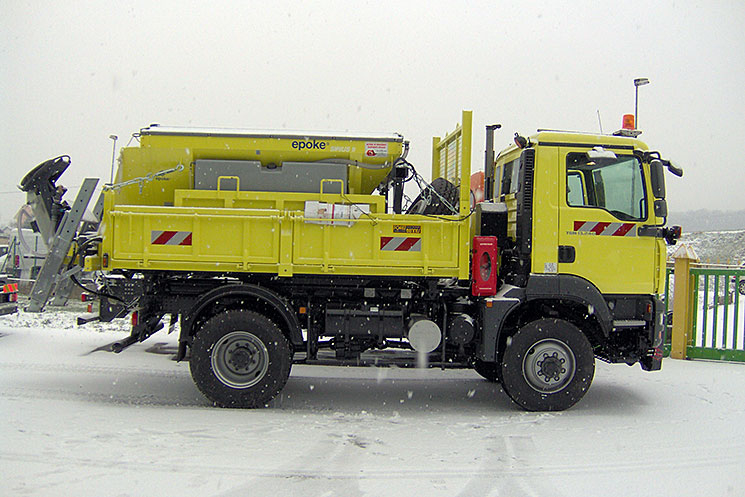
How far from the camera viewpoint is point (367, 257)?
6.06 metres

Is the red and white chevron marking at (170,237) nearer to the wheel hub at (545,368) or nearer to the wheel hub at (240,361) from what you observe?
the wheel hub at (240,361)

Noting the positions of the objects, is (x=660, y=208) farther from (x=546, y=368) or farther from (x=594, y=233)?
(x=546, y=368)

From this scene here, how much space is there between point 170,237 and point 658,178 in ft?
16.7

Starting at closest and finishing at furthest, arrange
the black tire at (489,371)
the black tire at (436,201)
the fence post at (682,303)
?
the black tire at (436,201)
the black tire at (489,371)
the fence post at (682,303)

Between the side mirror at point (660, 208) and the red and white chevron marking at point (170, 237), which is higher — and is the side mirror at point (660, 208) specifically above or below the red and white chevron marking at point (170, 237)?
above

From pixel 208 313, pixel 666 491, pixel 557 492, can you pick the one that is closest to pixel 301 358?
pixel 208 313

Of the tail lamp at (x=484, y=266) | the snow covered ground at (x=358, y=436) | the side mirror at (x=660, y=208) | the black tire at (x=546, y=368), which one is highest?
the side mirror at (x=660, y=208)

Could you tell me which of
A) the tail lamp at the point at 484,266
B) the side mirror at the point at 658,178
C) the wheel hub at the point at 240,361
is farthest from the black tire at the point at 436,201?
the wheel hub at the point at 240,361

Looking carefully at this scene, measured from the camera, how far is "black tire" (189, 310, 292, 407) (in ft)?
19.6

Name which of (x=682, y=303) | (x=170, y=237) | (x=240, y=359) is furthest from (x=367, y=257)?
(x=682, y=303)

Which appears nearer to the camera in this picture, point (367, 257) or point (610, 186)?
point (367, 257)

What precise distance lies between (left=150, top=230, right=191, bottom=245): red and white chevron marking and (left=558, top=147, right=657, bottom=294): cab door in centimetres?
386

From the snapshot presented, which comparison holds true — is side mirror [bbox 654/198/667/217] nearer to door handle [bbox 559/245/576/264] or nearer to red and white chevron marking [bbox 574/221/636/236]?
red and white chevron marking [bbox 574/221/636/236]

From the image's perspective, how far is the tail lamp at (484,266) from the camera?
244 inches
